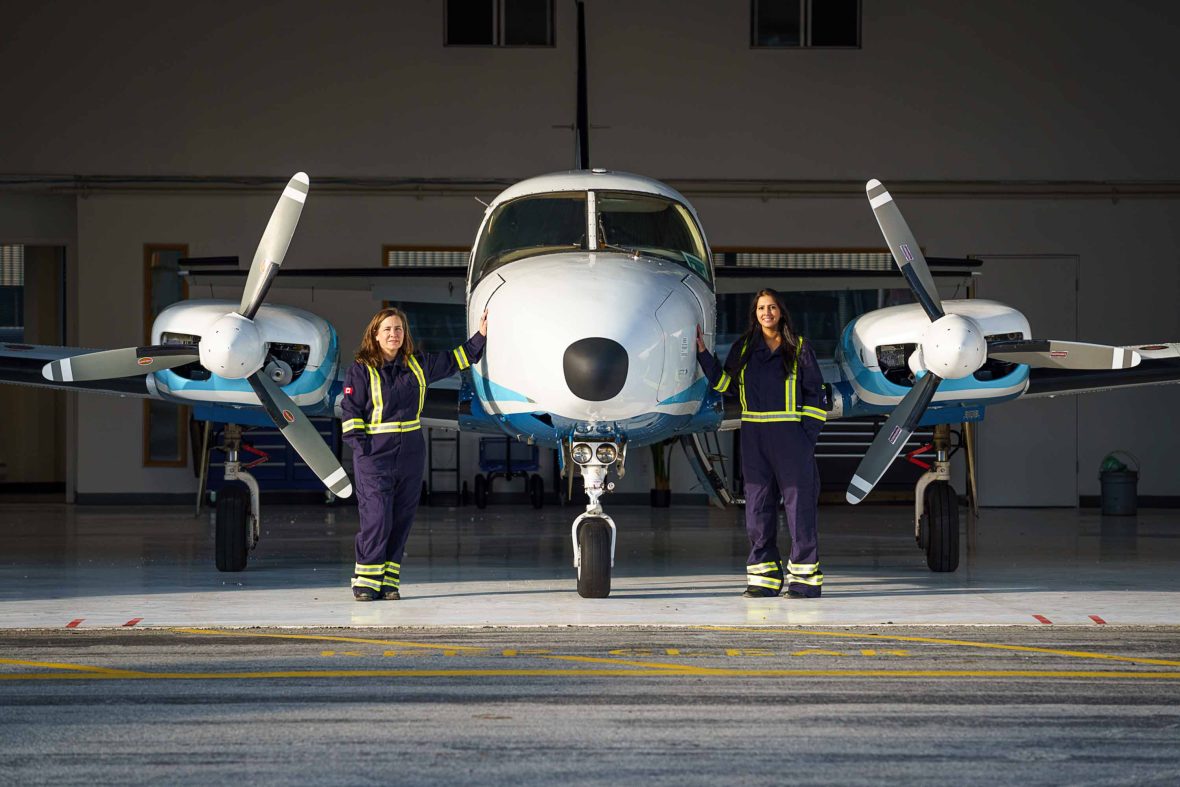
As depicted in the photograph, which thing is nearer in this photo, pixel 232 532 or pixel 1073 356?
pixel 1073 356

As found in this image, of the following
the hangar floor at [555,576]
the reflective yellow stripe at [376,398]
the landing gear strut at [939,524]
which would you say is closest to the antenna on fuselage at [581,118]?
the hangar floor at [555,576]

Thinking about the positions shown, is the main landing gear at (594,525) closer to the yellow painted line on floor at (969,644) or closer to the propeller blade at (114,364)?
the yellow painted line on floor at (969,644)

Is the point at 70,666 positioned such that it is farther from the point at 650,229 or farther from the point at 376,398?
the point at 650,229

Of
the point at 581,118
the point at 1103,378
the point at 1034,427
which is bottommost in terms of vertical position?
the point at 1034,427

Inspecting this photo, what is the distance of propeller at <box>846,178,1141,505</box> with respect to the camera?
8.79m

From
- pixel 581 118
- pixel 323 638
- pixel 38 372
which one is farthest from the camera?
pixel 581 118

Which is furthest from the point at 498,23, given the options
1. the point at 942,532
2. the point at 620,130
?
the point at 942,532

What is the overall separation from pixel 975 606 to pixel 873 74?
497 inches

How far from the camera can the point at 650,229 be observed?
9633 mm

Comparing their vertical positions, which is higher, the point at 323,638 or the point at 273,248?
the point at 273,248

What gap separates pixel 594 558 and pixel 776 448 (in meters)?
1.30

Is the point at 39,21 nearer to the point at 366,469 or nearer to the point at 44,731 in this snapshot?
the point at 366,469

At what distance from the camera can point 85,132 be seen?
1920cm

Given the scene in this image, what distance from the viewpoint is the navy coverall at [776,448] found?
865 cm
